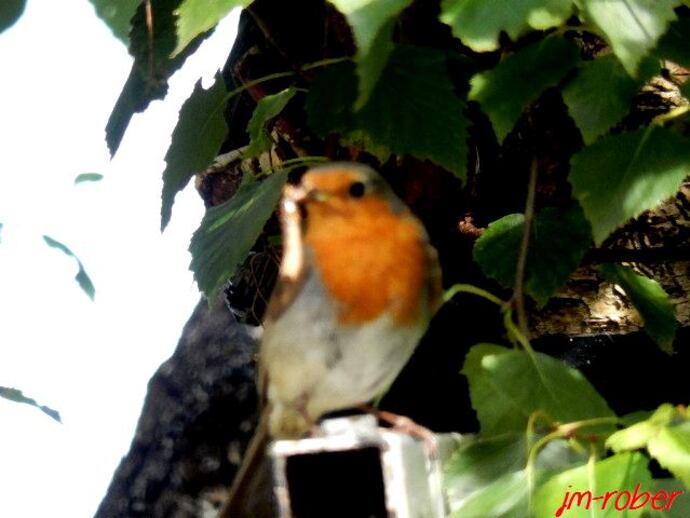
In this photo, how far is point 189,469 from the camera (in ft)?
6.28

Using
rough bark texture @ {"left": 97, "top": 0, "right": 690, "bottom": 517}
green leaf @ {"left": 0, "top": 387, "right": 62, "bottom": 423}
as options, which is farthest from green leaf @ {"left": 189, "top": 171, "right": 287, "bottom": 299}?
green leaf @ {"left": 0, "top": 387, "right": 62, "bottom": 423}

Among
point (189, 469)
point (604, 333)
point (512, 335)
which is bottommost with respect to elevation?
point (189, 469)

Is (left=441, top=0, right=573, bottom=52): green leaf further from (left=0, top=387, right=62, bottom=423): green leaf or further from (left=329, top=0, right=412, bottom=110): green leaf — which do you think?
(left=0, top=387, right=62, bottom=423): green leaf

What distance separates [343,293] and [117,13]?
378mm

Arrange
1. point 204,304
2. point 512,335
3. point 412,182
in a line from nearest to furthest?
point 512,335
point 412,182
point 204,304

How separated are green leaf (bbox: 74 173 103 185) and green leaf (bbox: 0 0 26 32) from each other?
0.87 metres

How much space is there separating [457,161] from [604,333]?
48 centimetres

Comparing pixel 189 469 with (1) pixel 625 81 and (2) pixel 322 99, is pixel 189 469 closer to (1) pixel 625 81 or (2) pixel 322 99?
(2) pixel 322 99

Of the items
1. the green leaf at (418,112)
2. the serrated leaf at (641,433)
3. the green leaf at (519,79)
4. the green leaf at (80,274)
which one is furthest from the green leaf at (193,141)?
the green leaf at (80,274)

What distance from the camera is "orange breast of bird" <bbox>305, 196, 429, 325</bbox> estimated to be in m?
0.92

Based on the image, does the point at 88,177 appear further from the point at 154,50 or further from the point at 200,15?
the point at 200,15

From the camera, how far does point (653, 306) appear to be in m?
1.19

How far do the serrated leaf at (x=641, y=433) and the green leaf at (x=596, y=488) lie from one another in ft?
0.04

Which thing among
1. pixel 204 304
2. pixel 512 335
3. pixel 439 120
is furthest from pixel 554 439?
pixel 204 304
